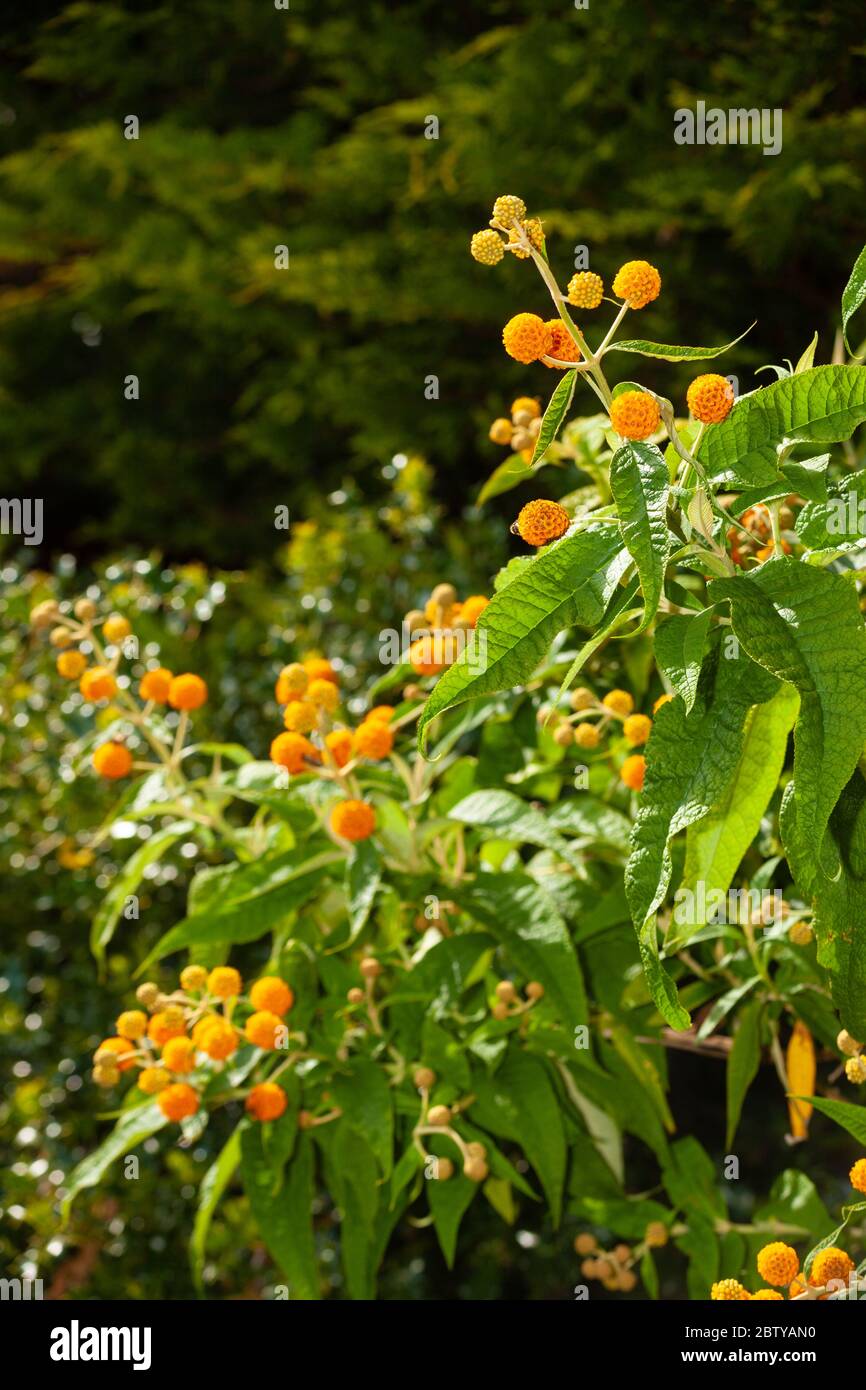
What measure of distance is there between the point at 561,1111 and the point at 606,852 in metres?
0.25

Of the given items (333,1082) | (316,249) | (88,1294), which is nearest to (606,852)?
(333,1082)

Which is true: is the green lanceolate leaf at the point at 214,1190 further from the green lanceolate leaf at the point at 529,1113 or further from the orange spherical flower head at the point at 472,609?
the orange spherical flower head at the point at 472,609

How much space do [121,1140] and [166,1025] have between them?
0.14 m

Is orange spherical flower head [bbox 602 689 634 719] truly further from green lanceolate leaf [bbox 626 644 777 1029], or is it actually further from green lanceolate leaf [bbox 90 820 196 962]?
green lanceolate leaf [bbox 90 820 196 962]

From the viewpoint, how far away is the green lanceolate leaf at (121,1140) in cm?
122

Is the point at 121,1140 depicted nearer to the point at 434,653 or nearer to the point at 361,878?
the point at 361,878

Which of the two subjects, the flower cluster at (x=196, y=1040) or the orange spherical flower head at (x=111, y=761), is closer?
→ the flower cluster at (x=196, y=1040)

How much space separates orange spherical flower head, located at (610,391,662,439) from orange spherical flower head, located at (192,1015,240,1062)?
65cm

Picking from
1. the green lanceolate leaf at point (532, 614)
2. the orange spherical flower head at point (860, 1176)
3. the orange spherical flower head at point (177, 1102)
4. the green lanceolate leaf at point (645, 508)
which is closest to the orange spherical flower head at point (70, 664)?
the orange spherical flower head at point (177, 1102)

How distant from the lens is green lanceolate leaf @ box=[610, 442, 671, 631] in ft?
2.39

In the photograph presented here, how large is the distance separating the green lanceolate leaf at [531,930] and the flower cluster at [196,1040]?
0.19 meters

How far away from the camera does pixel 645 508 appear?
749mm
